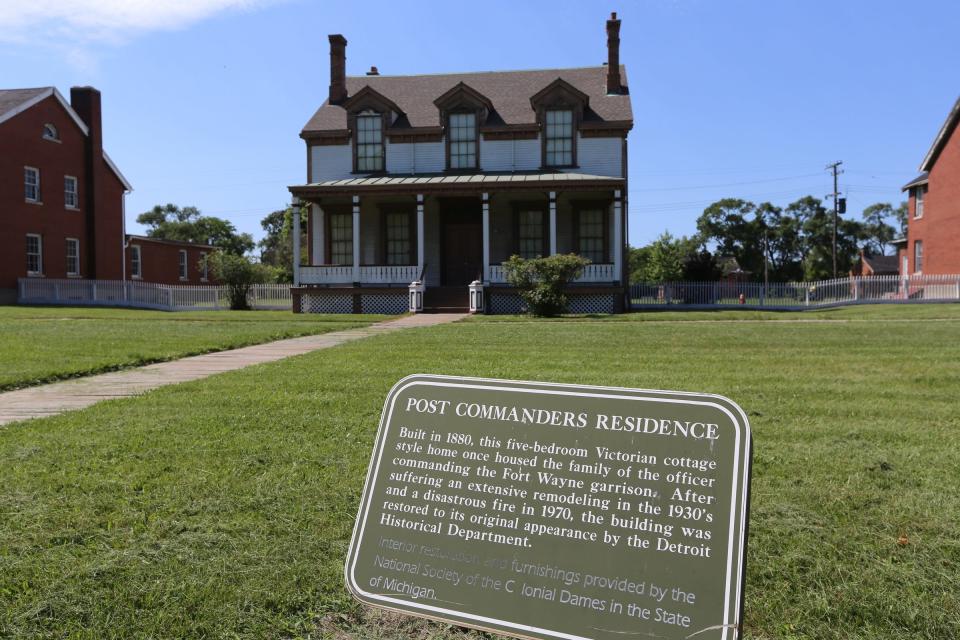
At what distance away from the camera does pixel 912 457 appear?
515 cm

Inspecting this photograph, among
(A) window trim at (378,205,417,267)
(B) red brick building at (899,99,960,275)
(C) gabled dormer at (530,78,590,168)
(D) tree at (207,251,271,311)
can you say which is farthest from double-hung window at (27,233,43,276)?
(B) red brick building at (899,99,960,275)

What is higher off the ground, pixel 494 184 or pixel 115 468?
pixel 494 184

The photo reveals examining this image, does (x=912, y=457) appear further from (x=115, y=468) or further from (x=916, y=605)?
Answer: (x=115, y=468)

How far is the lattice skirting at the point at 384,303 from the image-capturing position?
1105 inches

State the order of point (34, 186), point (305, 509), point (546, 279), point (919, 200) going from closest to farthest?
1. point (305, 509)
2. point (546, 279)
3. point (34, 186)
4. point (919, 200)

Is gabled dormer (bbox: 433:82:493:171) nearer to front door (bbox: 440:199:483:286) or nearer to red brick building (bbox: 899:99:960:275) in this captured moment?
front door (bbox: 440:199:483:286)

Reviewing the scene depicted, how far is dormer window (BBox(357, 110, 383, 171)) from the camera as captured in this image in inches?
1220

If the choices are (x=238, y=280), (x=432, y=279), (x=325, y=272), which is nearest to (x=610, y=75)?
(x=432, y=279)

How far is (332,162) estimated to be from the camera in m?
31.5

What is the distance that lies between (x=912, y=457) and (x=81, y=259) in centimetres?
4158

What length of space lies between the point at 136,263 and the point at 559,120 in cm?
2860

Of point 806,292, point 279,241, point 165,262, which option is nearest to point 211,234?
point 279,241

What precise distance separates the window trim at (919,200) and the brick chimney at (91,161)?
1734 inches

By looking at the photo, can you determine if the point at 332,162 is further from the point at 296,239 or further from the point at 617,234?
the point at 617,234
